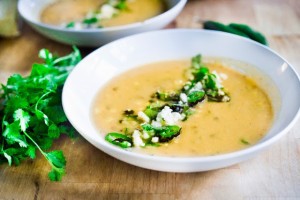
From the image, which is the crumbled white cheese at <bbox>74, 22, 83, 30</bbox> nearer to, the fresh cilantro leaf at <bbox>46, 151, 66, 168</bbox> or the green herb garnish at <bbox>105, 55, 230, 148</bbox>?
the green herb garnish at <bbox>105, 55, 230, 148</bbox>

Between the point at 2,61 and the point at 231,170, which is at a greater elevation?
the point at 231,170

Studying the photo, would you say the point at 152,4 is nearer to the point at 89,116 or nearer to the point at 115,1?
the point at 115,1

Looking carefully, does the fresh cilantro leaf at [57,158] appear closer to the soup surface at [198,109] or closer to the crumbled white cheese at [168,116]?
the soup surface at [198,109]

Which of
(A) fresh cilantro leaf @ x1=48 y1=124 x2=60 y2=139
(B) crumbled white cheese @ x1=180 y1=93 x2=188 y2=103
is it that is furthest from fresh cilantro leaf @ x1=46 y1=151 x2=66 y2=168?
(B) crumbled white cheese @ x1=180 y1=93 x2=188 y2=103

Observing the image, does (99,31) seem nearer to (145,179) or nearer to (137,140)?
(137,140)

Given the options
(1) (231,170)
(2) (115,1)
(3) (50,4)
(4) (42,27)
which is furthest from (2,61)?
(1) (231,170)

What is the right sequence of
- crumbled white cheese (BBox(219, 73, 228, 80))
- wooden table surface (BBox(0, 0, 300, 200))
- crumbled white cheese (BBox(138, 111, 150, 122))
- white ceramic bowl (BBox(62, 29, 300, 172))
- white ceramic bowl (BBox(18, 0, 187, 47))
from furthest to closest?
1. white ceramic bowl (BBox(18, 0, 187, 47))
2. crumbled white cheese (BBox(219, 73, 228, 80))
3. crumbled white cheese (BBox(138, 111, 150, 122))
4. wooden table surface (BBox(0, 0, 300, 200))
5. white ceramic bowl (BBox(62, 29, 300, 172))
